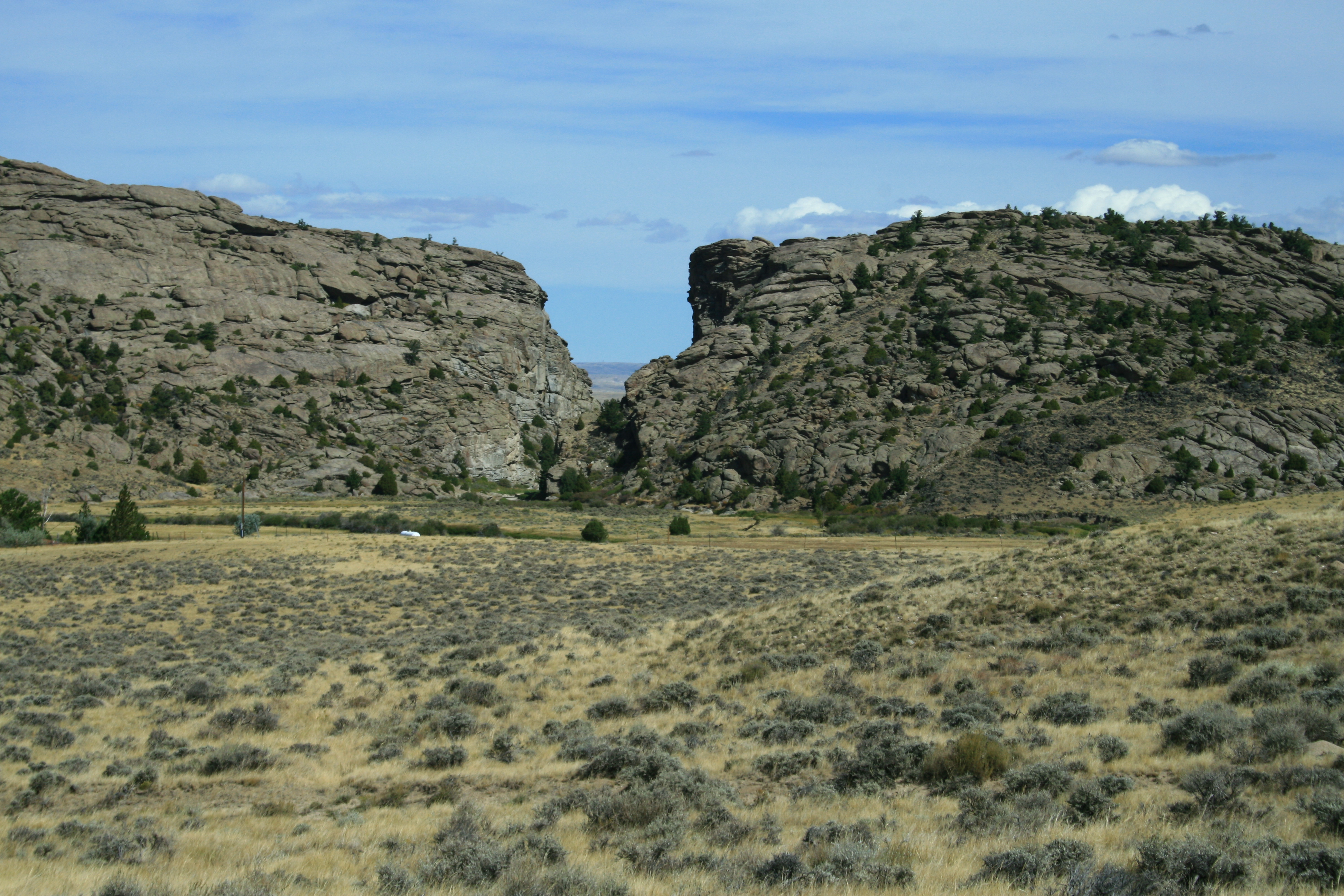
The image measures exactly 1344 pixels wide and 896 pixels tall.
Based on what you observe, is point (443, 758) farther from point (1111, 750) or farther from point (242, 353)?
point (242, 353)

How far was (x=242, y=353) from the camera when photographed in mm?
98438

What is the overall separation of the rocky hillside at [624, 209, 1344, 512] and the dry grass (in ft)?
122

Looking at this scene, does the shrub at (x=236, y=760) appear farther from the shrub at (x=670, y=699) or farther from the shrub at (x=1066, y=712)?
the shrub at (x=1066, y=712)

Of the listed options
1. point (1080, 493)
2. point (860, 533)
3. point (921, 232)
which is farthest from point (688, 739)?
point (921, 232)

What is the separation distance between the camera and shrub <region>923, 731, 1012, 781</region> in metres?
11.3

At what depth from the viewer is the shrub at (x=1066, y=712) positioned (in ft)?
43.3

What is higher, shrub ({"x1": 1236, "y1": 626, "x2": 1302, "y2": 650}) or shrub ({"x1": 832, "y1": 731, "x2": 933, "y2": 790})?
shrub ({"x1": 1236, "y1": 626, "x2": 1302, "y2": 650})

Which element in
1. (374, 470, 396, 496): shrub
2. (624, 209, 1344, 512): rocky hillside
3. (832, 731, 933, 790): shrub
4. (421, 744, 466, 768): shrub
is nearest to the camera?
(832, 731, 933, 790): shrub

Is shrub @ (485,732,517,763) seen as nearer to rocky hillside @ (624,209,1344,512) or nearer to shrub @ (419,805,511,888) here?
shrub @ (419,805,511,888)

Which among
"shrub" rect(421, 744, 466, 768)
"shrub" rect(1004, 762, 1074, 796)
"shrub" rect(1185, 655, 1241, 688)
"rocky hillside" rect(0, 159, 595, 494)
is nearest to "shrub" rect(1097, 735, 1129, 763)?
"shrub" rect(1004, 762, 1074, 796)

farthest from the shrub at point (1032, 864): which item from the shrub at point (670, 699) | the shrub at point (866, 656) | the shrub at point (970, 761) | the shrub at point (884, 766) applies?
the shrub at point (866, 656)

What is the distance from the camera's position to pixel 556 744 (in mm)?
14688

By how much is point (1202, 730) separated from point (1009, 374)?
7359 centimetres

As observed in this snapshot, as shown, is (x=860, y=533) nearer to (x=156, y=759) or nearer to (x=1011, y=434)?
(x=1011, y=434)
